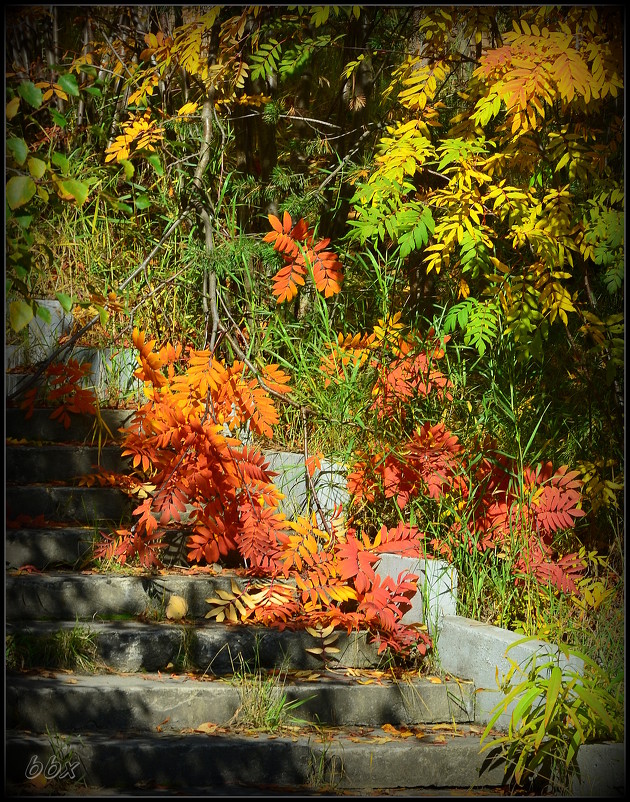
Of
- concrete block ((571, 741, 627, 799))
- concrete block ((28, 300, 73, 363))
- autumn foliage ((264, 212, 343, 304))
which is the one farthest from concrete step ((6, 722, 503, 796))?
concrete block ((28, 300, 73, 363))

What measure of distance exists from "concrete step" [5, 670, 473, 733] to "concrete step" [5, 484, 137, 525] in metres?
Result: 1.25

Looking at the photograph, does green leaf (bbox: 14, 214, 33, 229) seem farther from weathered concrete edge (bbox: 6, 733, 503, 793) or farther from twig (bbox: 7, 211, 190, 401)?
twig (bbox: 7, 211, 190, 401)

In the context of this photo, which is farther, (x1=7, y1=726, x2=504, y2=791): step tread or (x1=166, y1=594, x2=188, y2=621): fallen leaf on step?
(x1=166, y1=594, x2=188, y2=621): fallen leaf on step

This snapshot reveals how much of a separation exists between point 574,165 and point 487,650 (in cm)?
240

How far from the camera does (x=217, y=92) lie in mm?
5590

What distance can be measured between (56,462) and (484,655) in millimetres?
2592

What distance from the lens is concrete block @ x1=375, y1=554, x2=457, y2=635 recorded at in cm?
402

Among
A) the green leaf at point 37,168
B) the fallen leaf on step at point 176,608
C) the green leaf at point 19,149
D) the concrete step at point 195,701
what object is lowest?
the concrete step at point 195,701

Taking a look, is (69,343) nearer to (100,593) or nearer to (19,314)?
(100,593)

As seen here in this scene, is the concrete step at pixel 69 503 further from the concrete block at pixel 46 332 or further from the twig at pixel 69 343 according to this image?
the concrete block at pixel 46 332

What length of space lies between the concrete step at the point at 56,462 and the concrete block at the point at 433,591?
1.87 m

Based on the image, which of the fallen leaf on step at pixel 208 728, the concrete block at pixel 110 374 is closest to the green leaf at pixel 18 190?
the fallen leaf on step at pixel 208 728

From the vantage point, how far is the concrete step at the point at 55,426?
202 inches

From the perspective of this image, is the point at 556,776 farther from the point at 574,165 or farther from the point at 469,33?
the point at 469,33
